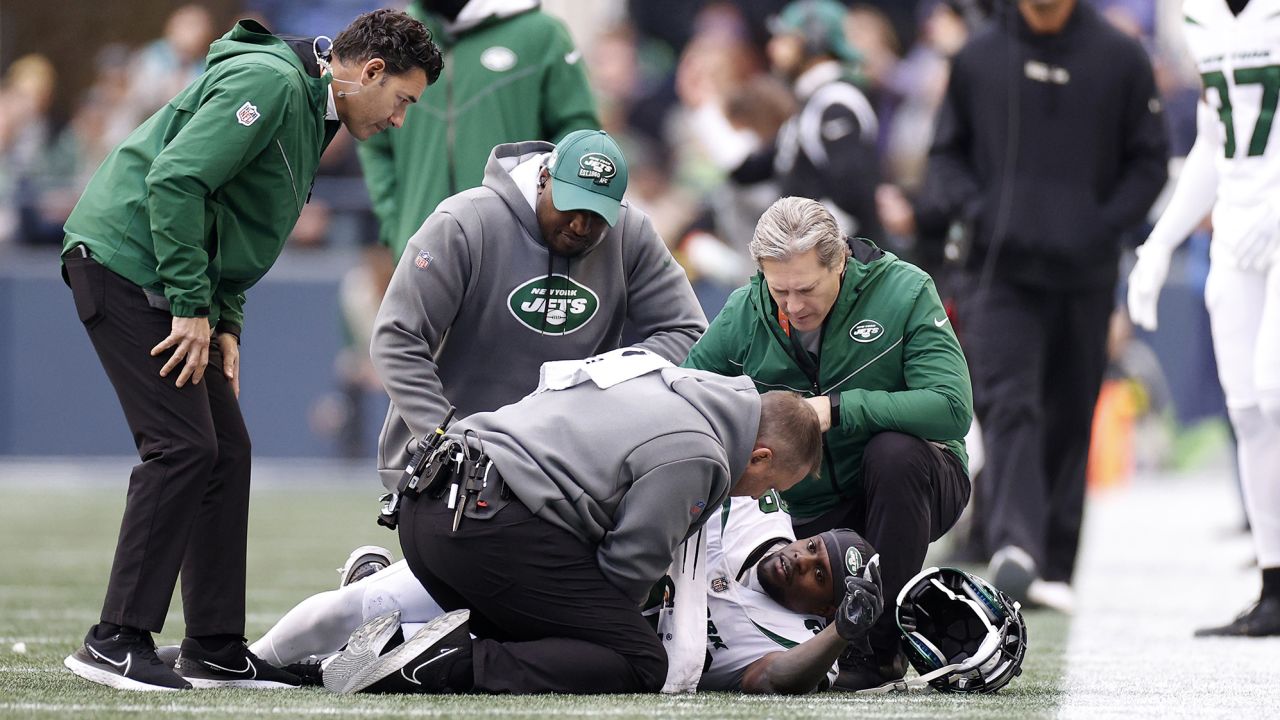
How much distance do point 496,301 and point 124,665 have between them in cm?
151

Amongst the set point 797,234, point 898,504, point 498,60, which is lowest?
point 898,504

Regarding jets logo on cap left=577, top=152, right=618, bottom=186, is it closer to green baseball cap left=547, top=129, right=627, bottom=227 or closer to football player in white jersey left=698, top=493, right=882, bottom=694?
green baseball cap left=547, top=129, right=627, bottom=227

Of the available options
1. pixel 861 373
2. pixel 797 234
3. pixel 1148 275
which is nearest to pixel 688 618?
pixel 861 373

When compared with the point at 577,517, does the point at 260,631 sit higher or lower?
lower

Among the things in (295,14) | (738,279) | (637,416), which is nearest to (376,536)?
(738,279)

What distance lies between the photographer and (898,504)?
502 cm

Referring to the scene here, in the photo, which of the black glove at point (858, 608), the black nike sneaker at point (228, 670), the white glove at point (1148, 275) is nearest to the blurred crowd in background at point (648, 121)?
the white glove at point (1148, 275)

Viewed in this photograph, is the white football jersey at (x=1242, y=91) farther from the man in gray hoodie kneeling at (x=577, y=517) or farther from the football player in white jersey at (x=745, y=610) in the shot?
the man in gray hoodie kneeling at (x=577, y=517)

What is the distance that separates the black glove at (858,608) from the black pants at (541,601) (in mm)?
516

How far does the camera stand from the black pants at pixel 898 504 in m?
5.02

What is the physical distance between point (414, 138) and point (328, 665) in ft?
7.87

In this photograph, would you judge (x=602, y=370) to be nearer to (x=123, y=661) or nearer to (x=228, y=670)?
(x=228, y=670)

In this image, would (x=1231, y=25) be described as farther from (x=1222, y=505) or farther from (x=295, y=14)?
(x=295, y=14)

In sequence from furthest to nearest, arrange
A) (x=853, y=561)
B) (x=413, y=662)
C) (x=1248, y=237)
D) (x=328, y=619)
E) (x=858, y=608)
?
(x=1248, y=237) < (x=328, y=619) < (x=853, y=561) < (x=413, y=662) < (x=858, y=608)
